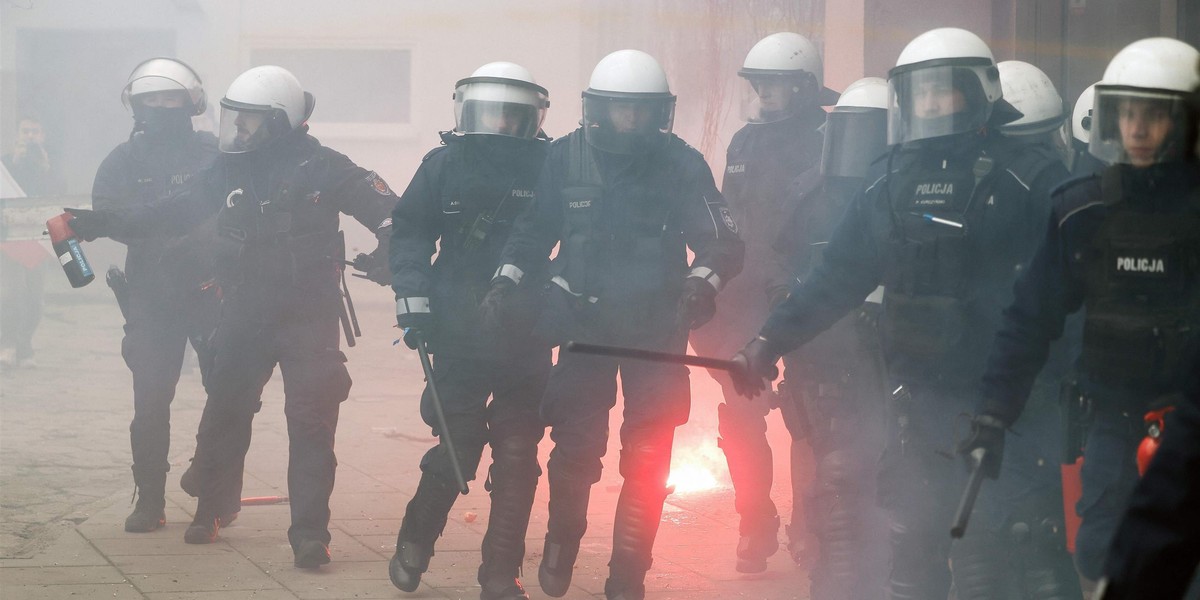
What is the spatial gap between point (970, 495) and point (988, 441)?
21cm

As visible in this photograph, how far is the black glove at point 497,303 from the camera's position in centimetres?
524

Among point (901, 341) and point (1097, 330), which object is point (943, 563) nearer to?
point (901, 341)

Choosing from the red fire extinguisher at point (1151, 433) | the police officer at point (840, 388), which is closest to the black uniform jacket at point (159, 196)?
the police officer at point (840, 388)

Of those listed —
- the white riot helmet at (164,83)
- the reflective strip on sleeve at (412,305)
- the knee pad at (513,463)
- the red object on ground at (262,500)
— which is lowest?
the red object on ground at (262,500)

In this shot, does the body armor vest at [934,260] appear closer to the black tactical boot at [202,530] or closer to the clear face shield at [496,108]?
the clear face shield at [496,108]

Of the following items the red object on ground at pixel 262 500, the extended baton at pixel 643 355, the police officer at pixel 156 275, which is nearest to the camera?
the extended baton at pixel 643 355

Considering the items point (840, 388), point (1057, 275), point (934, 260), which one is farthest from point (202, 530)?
point (1057, 275)

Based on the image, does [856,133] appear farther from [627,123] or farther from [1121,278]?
[1121,278]

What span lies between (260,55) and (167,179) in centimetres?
1372

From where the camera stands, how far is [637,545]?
5.16 metres

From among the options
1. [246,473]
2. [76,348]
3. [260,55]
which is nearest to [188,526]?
[246,473]

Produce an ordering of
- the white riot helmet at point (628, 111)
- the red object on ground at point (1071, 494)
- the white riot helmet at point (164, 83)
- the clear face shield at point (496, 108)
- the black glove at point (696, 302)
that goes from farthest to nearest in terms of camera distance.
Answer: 1. the white riot helmet at point (164, 83)
2. the clear face shield at point (496, 108)
3. the white riot helmet at point (628, 111)
4. the black glove at point (696, 302)
5. the red object on ground at point (1071, 494)

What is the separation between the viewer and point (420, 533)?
5473 millimetres

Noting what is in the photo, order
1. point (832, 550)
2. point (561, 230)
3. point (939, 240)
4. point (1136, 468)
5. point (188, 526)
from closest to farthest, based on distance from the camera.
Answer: point (1136, 468) < point (939, 240) < point (832, 550) < point (561, 230) < point (188, 526)
